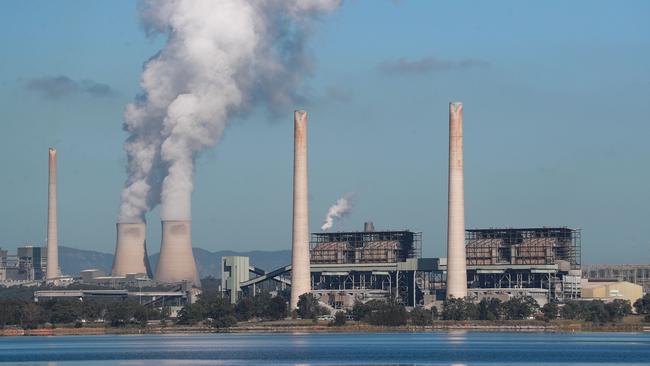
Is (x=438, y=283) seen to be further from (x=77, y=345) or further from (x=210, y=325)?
(x=77, y=345)

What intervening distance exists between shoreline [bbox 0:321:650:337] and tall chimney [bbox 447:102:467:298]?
28.7ft

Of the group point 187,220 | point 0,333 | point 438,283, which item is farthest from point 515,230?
point 0,333

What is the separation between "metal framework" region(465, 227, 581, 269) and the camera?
519ft

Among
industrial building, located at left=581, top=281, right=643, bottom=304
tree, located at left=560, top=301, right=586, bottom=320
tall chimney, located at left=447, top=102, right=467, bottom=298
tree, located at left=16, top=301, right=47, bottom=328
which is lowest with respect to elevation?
tree, located at left=16, top=301, right=47, bottom=328

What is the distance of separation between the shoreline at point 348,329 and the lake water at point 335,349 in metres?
2.28

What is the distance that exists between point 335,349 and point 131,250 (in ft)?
212

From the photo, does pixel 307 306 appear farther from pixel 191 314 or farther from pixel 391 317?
pixel 391 317

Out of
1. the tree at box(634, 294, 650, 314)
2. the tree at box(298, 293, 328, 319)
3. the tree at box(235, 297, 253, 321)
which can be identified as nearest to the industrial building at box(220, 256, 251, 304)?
the tree at box(235, 297, 253, 321)

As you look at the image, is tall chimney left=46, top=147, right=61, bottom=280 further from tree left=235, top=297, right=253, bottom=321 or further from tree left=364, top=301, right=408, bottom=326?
tree left=364, top=301, right=408, bottom=326

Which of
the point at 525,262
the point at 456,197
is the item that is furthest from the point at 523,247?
the point at 456,197

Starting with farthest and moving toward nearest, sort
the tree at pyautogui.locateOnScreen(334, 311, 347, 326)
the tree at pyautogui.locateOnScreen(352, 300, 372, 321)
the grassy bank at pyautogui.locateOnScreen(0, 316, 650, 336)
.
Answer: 1. the tree at pyautogui.locateOnScreen(352, 300, 372, 321)
2. the tree at pyautogui.locateOnScreen(334, 311, 347, 326)
3. the grassy bank at pyautogui.locateOnScreen(0, 316, 650, 336)

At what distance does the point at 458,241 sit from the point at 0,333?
154ft

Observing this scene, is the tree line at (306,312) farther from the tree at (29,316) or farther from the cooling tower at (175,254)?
the cooling tower at (175,254)

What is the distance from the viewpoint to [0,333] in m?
137
